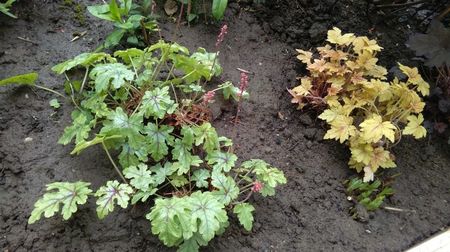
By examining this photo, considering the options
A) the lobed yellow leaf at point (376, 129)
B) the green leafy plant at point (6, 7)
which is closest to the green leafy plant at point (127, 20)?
the green leafy plant at point (6, 7)

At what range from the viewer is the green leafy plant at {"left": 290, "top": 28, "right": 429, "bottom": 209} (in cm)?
223

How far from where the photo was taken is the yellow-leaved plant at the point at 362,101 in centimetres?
223

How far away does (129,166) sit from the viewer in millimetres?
1953

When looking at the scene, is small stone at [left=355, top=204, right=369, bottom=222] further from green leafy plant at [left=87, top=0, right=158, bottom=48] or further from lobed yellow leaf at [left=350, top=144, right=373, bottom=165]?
green leafy plant at [left=87, top=0, right=158, bottom=48]

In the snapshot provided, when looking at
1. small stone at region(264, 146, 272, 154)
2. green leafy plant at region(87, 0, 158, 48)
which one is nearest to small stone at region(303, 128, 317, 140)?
small stone at region(264, 146, 272, 154)

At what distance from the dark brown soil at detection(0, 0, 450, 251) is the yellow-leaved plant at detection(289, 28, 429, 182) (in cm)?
16

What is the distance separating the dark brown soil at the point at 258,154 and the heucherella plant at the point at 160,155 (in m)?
0.12

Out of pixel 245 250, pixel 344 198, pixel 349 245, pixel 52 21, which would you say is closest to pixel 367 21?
pixel 344 198

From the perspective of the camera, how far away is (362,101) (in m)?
2.33

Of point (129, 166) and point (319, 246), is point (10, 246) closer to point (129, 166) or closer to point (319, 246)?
point (129, 166)

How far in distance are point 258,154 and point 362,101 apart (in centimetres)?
64

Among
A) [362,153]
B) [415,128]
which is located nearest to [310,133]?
[362,153]

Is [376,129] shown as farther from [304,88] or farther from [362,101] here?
[304,88]

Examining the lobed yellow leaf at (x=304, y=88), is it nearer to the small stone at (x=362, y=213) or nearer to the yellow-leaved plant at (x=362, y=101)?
the yellow-leaved plant at (x=362, y=101)
